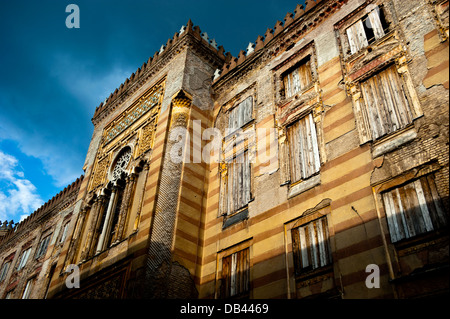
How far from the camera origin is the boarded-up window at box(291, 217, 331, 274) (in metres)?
9.28

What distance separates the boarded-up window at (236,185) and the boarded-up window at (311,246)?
2.40 metres

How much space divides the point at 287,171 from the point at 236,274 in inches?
122

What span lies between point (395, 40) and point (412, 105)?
2.33 meters

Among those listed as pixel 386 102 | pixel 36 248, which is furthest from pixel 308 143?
pixel 36 248

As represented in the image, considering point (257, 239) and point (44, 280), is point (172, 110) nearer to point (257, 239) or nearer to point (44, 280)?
point (257, 239)

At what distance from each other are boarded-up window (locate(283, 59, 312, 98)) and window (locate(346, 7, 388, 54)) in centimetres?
160

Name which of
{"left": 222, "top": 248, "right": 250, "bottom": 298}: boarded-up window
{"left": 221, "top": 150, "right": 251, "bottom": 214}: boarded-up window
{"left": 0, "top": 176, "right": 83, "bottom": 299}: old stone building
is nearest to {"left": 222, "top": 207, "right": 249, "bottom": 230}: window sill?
{"left": 221, "top": 150, "right": 251, "bottom": 214}: boarded-up window

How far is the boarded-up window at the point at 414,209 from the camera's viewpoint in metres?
7.73

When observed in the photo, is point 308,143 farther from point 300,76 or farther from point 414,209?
point 414,209

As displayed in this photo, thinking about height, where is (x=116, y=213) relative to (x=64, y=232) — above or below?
below

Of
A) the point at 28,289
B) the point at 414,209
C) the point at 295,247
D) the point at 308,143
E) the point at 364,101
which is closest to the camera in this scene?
the point at 414,209

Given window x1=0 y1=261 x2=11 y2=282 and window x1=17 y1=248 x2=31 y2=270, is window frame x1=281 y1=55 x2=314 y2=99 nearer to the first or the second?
window x1=17 y1=248 x2=31 y2=270

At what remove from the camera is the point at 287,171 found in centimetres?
1138
